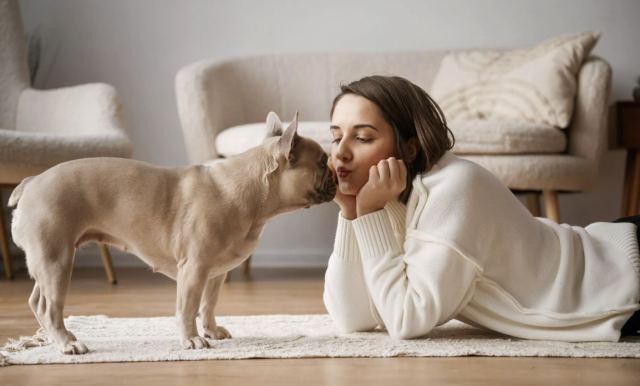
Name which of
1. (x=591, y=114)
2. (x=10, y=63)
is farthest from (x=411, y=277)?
(x=10, y=63)

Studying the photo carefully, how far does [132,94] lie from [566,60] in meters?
2.01

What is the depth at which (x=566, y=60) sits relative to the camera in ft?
9.88

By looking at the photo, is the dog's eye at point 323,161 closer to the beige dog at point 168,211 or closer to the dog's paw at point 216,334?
the beige dog at point 168,211

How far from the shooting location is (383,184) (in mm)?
Result: 1589

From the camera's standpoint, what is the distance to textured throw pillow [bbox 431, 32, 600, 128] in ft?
9.67

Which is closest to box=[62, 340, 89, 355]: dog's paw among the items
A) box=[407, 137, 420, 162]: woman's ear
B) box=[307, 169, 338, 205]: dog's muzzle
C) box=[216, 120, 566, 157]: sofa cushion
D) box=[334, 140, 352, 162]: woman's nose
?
box=[307, 169, 338, 205]: dog's muzzle

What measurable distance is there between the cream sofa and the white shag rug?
3.47ft

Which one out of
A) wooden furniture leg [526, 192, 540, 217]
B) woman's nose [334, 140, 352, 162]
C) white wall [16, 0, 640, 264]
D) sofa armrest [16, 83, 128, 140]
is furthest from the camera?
white wall [16, 0, 640, 264]

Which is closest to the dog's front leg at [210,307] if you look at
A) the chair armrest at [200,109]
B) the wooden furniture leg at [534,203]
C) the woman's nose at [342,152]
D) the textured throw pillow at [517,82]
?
the woman's nose at [342,152]

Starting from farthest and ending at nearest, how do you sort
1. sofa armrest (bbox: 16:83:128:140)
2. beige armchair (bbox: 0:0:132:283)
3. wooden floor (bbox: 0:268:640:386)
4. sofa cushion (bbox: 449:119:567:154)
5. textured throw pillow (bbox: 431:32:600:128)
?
1. sofa armrest (bbox: 16:83:128:140)
2. textured throw pillow (bbox: 431:32:600:128)
3. sofa cushion (bbox: 449:119:567:154)
4. beige armchair (bbox: 0:0:132:283)
5. wooden floor (bbox: 0:268:640:386)

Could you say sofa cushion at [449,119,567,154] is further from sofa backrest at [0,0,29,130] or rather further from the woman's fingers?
sofa backrest at [0,0,29,130]

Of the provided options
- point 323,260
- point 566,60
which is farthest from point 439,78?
point 323,260

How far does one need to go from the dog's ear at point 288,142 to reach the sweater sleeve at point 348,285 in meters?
0.22

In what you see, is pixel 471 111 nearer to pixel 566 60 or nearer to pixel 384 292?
pixel 566 60
